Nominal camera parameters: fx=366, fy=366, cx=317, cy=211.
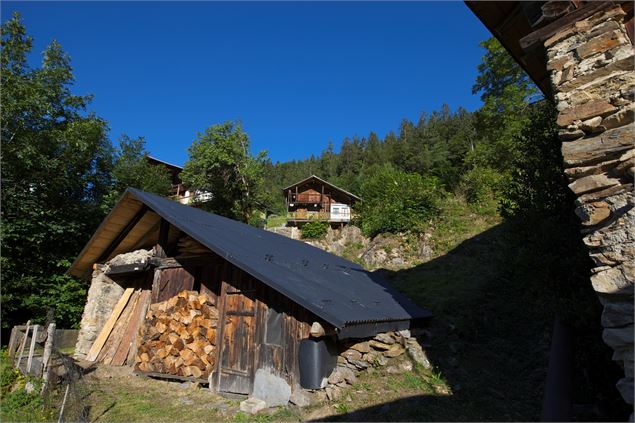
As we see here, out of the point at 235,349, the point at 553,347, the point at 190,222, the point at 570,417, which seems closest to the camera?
the point at 570,417

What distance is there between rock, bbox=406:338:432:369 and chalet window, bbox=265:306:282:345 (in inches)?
97.1

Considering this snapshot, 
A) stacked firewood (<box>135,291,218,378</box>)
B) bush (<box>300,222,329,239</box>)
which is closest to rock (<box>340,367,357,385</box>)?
stacked firewood (<box>135,291,218,378</box>)

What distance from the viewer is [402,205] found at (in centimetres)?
2203

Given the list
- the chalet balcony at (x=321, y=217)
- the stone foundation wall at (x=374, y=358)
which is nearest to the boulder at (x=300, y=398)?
the stone foundation wall at (x=374, y=358)

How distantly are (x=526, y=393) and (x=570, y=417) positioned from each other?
10.2ft

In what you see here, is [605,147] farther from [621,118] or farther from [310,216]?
[310,216]

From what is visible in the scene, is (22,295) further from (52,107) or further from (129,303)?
(52,107)

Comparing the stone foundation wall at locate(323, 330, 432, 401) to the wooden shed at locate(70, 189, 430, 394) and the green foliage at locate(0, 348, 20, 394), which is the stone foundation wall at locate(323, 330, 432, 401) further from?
the green foliage at locate(0, 348, 20, 394)

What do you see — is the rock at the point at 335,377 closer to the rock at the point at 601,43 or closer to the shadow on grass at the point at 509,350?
the shadow on grass at the point at 509,350

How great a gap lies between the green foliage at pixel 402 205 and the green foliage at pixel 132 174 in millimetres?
14122

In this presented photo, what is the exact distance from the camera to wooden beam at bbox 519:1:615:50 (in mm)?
3131

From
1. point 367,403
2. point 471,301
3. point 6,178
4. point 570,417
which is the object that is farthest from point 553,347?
point 6,178

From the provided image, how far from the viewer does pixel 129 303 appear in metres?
10.6

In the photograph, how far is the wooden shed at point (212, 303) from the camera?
635cm
